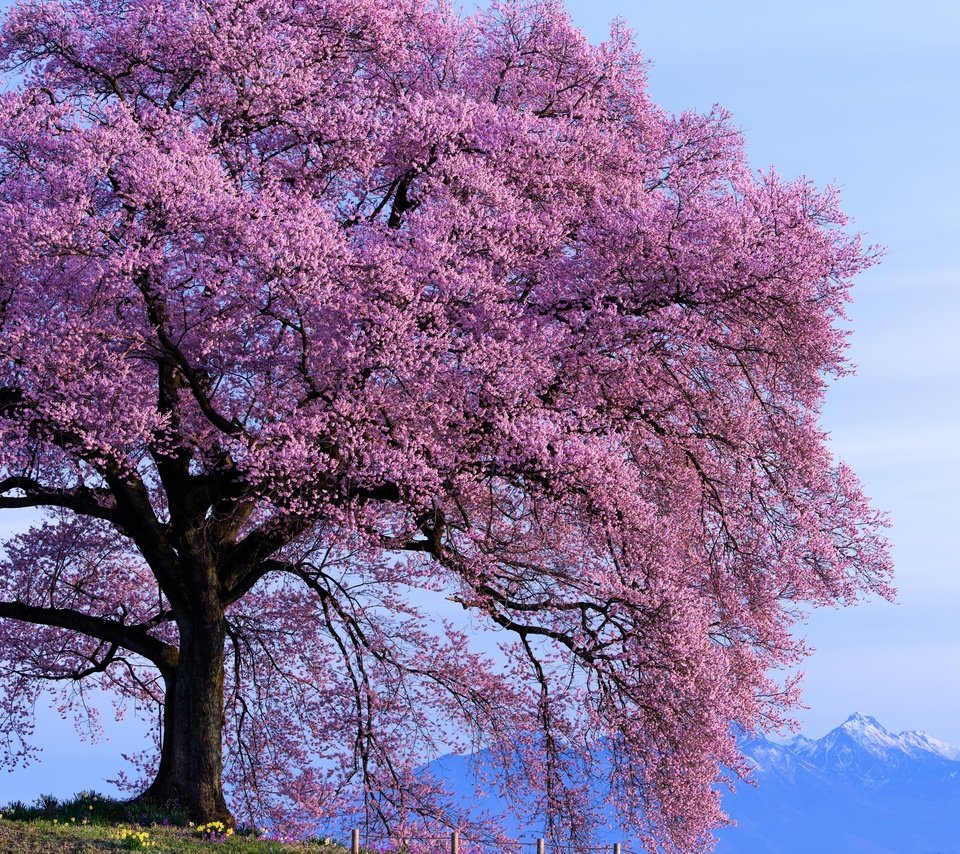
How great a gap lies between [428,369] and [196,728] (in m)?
8.09

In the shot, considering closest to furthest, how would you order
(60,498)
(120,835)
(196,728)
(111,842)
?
(111,842) < (120,835) < (196,728) < (60,498)

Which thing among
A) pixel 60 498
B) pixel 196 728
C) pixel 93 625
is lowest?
pixel 196 728

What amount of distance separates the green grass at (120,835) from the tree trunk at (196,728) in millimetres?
512

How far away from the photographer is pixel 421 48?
80.0 ft

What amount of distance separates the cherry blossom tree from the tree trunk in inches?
2.9

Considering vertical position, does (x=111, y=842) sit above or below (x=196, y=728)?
below

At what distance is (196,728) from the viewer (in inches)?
867

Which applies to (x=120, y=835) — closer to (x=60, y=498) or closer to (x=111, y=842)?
(x=111, y=842)

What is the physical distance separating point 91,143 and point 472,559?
932 centimetres

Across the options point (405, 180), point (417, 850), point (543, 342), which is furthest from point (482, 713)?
point (405, 180)

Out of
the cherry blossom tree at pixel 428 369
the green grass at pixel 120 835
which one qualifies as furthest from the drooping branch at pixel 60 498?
the green grass at pixel 120 835

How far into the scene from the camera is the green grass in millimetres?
17547

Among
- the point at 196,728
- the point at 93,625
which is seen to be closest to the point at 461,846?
the point at 196,728

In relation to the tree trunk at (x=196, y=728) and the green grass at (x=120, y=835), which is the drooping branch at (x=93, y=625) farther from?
the green grass at (x=120, y=835)
